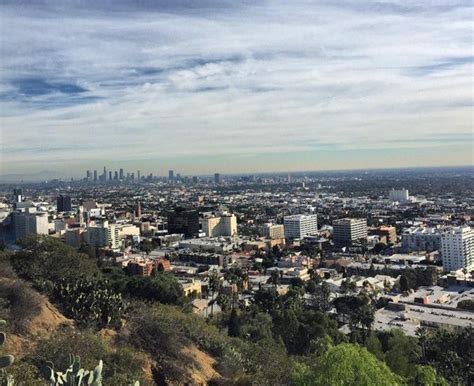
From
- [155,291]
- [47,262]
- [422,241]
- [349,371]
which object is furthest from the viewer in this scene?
[422,241]

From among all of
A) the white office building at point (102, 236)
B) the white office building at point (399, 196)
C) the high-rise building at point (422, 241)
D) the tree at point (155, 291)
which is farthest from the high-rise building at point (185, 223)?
the white office building at point (399, 196)

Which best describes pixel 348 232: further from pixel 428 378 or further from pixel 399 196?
pixel 399 196

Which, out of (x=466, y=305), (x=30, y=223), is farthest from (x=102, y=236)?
(x=466, y=305)

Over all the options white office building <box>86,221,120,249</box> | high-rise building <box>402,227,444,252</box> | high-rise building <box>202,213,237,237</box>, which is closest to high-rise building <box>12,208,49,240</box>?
white office building <box>86,221,120,249</box>

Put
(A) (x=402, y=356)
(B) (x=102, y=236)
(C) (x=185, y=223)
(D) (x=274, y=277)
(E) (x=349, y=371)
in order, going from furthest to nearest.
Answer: (C) (x=185, y=223), (B) (x=102, y=236), (D) (x=274, y=277), (A) (x=402, y=356), (E) (x=349, y=371)

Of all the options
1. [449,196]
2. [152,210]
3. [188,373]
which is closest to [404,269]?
[188,373]

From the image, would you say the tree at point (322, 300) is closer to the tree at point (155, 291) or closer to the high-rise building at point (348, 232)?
the tree at point (155, 291)
